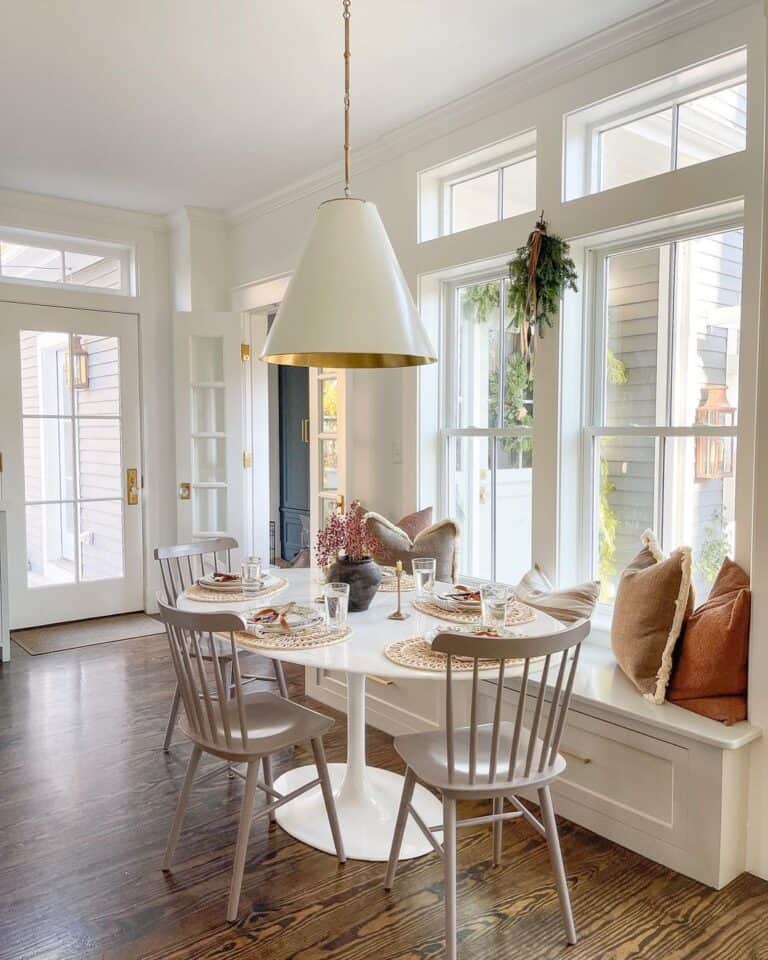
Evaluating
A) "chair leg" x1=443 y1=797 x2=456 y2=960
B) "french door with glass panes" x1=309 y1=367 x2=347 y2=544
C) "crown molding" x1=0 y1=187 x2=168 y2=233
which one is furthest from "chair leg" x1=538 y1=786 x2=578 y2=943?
"crown molding" x1=0 y1=187 x2=168 y2=233

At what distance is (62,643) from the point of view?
470cm

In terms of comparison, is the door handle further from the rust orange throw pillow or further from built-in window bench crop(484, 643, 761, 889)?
the rust orange throw pillow

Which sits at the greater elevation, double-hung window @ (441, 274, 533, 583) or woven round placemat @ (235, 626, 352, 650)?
double-hung window @ (441, 274, 533, 583)

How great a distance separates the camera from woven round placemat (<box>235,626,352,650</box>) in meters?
2.17

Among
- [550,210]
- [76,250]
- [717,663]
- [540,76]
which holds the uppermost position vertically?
[540,76]

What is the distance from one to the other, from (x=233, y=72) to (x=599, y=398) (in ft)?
6.81

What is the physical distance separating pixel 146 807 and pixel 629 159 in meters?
3.09

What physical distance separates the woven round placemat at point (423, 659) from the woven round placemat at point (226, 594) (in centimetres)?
69

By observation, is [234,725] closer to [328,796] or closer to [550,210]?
[328,796]

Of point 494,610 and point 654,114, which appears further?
point 654,114

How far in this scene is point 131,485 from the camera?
17.7 ft

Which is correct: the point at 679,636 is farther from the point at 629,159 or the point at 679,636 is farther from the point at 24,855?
the point at 24,855

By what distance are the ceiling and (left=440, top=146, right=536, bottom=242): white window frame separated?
1.17ft

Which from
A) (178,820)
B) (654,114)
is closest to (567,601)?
(178,820)
